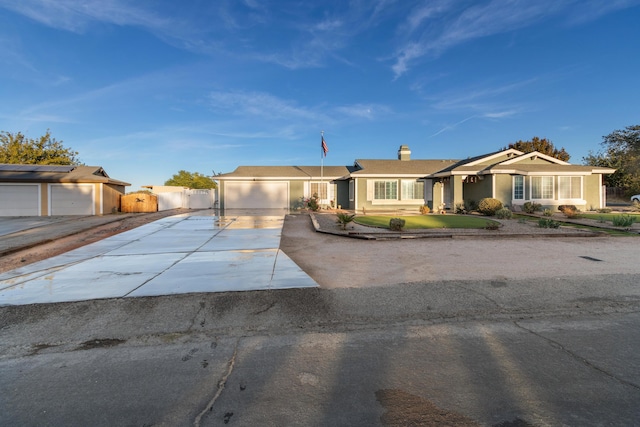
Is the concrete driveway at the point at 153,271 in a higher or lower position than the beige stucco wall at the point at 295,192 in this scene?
lower

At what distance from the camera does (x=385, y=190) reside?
24516mm

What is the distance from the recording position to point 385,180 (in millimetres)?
24453

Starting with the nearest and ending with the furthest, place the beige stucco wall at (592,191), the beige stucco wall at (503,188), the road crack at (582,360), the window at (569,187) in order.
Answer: the road crack at (582,360) < the beige stucco wall at (503,188) < the window at (569,187) < the beige stucco wall at (592,191)

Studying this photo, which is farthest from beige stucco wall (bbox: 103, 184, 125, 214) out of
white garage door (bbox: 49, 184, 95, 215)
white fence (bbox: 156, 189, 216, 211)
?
white fence (bbox: 156, 189, 216, 211)

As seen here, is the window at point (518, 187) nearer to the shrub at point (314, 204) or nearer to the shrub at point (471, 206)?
the shrub at point (471, 206)

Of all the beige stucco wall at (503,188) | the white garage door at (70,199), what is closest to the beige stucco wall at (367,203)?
the beige stucco wall at (503,188)

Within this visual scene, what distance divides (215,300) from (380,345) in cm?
268

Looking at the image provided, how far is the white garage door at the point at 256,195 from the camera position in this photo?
26.9 m

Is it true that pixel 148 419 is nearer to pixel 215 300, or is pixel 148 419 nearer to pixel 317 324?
pixel 317 324

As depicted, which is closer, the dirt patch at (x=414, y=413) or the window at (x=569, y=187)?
the dirt patch at (x=414, y=413)

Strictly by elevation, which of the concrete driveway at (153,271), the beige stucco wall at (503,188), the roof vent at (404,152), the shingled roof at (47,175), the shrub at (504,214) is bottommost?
the concrete driveway at (153,271)

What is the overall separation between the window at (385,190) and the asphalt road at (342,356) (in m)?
18.2

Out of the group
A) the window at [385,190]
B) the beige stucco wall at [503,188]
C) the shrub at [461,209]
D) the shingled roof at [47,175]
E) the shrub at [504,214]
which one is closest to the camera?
the shrub at [504,214]

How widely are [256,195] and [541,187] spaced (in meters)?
20.1
